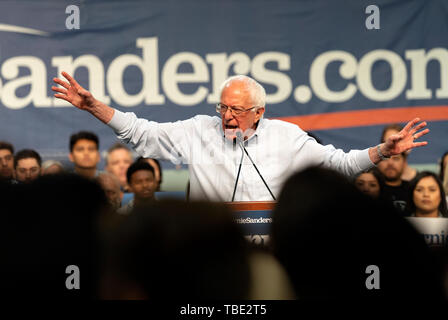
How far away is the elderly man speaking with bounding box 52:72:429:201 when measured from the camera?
355cm

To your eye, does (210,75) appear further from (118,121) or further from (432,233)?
(432,233)

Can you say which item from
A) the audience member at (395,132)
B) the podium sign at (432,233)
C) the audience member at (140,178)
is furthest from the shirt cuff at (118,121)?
the audience member at (395,132)

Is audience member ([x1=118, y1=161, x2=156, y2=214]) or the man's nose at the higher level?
the man's nose

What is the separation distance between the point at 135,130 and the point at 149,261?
8.57ft

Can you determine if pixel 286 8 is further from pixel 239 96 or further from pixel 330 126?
pixel 239 96

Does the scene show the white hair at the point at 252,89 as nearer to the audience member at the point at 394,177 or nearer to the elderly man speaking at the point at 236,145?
the elderly man speaking at the point at 236,145

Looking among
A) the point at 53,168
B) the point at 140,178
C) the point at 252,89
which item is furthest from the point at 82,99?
the point at 140,178

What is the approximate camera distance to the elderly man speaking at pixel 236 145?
355 cm

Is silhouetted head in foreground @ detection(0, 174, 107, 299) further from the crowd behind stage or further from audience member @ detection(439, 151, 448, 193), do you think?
audience member @ detection(439, 151, 448, 193)

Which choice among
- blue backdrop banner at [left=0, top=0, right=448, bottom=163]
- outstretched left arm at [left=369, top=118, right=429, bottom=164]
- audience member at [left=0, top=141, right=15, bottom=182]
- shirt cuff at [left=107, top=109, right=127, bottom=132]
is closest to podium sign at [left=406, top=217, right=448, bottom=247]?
outstretched left arm at [left=369, top=118, right=429, bottom=164]

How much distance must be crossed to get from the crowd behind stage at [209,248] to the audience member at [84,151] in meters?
4.47

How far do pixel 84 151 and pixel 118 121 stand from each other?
2271 millimetres

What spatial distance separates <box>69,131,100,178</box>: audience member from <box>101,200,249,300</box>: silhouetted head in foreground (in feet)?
15.0

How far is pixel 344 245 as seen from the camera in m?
1.22
